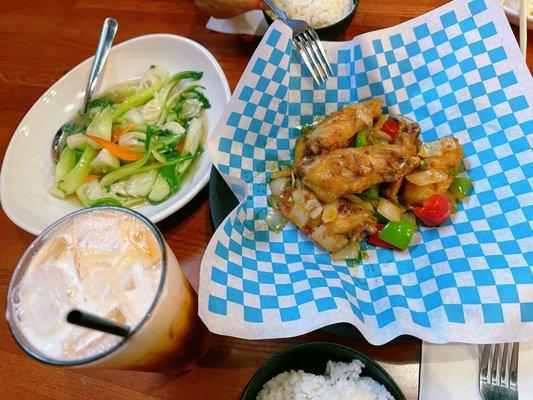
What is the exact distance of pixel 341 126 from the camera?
5.49 feet

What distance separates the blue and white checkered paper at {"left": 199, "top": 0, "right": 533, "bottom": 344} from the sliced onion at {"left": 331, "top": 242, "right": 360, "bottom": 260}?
27 millimetres

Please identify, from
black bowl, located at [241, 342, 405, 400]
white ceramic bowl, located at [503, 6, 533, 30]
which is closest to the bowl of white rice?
white ceramic bowl, located at [503, 6, 533, 30]

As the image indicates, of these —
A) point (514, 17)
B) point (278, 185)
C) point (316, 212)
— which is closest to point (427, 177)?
point (316, 212)

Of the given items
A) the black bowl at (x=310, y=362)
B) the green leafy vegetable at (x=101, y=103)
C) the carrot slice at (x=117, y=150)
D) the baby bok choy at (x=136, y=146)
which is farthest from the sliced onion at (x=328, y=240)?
the green leafy vegetable at (x=101, y=103)

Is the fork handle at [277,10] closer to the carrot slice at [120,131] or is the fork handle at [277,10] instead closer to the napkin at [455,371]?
the carrot slice at [120,131]

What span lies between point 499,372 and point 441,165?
26.8 inches

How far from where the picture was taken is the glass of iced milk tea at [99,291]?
1066mm

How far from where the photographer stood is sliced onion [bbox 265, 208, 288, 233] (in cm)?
164

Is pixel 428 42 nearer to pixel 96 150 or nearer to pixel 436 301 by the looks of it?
pixel 436 301

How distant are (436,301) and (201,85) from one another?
138 centimetres

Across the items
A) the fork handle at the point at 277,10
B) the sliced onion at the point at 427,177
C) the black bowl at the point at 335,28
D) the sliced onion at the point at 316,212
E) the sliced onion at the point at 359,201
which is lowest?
the sliced onion at the point at 359,201

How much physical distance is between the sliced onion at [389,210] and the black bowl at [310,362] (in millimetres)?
536

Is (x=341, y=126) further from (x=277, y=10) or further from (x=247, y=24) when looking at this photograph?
(x=247, y=24)

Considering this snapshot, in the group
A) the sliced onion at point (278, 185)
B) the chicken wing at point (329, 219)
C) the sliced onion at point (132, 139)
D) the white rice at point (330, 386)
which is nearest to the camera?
the white rice at point (330, 386)
